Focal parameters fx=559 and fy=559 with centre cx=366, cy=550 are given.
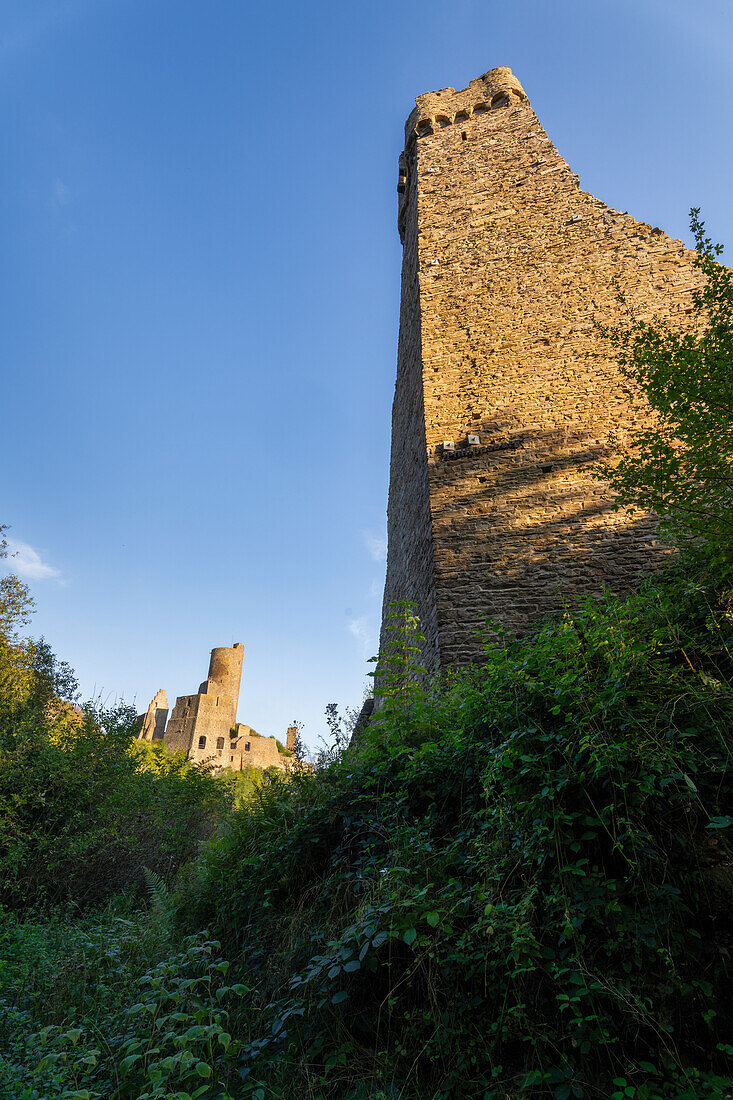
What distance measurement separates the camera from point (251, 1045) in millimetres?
2875

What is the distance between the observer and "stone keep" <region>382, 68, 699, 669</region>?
686 cm

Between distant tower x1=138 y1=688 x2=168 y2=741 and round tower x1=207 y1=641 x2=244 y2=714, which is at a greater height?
round tower x1=207 y1=641 x2=244 y2=714

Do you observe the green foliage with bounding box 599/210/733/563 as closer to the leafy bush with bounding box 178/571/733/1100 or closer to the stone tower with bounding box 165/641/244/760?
the leafy bush with bounding box 178/571/733/1100

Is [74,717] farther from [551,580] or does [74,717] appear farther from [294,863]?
[551,580]

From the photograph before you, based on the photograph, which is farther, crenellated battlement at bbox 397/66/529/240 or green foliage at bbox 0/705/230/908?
crenellated battlement at bbox 397/66/529/240

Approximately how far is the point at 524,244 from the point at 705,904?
9.42 meters

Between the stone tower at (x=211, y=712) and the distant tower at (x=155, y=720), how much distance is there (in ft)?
8.98

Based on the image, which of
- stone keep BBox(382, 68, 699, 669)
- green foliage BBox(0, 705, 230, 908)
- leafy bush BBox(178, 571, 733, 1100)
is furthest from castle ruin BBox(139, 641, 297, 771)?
leafy bush BBox(178, 571, 733, 1100)

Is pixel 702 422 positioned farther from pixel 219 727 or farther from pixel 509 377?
pixel 219 727

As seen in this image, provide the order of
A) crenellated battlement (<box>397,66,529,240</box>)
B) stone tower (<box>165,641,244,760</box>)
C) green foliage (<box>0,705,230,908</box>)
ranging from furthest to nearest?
stone tower (<box>165,641,244,760</box>) < crenellated battlement (<box>397,66,529,240</box>) < green foliage (<box>0,705,230,908</box>)

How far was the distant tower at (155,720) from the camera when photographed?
30.9 m

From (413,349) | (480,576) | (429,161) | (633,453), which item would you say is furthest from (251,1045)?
(429,161)

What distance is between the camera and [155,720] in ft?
105

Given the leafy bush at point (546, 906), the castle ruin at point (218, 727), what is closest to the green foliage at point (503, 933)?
the leafy bush at point (546, 906)
